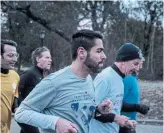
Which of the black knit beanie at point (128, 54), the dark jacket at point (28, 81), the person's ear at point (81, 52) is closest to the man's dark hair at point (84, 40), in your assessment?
the person's ear at point (81, 52)

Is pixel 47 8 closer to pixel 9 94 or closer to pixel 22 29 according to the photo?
pixel 22 29

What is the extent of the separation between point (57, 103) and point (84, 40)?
Result: 1.72 feet

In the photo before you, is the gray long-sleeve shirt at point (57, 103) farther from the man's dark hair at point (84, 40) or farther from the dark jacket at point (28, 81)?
the dark jacket at point (28, 81)

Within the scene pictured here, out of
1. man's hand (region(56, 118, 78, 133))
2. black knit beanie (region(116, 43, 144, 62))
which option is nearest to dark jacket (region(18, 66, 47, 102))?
black knit beanie (region(116, 43, 144, 62))

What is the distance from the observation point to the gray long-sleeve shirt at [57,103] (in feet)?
8.86

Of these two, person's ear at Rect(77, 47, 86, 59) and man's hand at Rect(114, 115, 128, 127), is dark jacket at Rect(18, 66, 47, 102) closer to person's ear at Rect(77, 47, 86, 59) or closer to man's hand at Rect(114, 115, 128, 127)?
man's hand at Rect(114, 115, 128, 127)

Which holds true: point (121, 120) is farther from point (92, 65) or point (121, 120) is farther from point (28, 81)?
point (28, 81)

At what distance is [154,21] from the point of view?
131 ft

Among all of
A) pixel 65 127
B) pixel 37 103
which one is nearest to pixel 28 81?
pixel 37 103

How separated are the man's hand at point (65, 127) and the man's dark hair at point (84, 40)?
60 centimetres

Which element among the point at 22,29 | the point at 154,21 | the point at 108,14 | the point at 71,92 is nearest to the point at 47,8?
the point at 108,14

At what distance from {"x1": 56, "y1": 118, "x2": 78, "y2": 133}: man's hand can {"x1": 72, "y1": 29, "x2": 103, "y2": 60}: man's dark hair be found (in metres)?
0.60

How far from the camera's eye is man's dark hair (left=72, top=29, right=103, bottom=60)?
2977mm

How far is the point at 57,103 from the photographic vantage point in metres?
2.82
